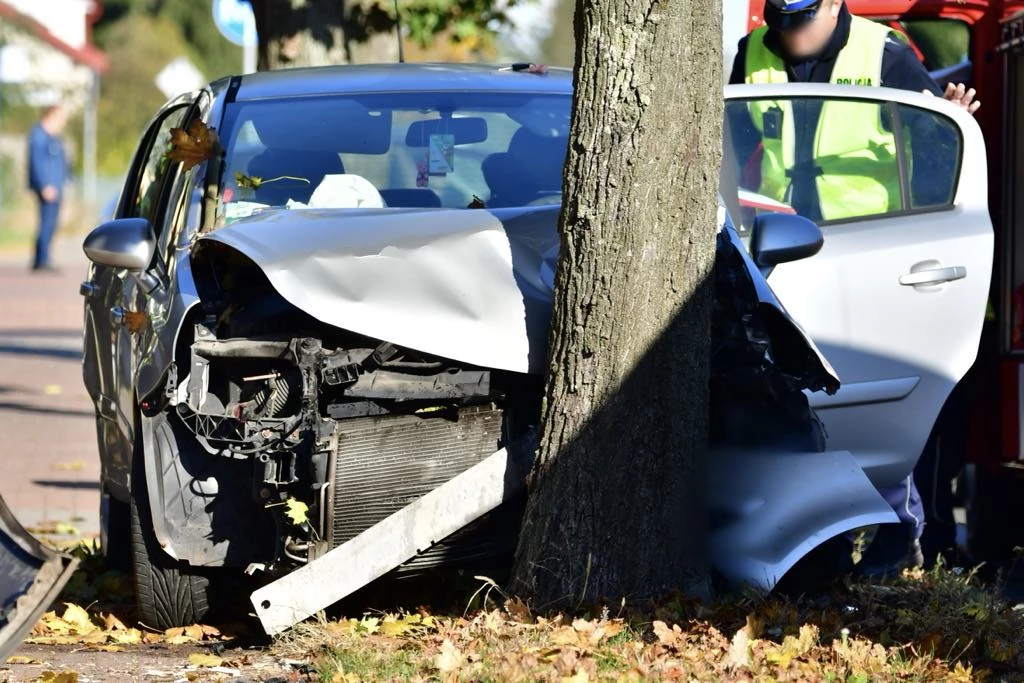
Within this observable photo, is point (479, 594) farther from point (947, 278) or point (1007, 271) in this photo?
point (1007, 271)

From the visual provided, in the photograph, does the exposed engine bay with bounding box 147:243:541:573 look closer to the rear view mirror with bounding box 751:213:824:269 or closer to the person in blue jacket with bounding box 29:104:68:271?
the rear view mirror with bounding box 751:213:824:269

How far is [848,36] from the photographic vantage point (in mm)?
6531

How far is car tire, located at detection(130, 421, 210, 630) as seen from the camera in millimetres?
4938

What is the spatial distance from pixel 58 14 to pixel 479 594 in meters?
47.1

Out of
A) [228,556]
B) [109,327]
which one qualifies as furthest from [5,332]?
[228,556]

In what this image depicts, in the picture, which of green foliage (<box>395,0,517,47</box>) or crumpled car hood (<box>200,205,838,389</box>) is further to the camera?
green foliage (<box>395,0,517,47</box>)

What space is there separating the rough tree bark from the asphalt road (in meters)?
2.73

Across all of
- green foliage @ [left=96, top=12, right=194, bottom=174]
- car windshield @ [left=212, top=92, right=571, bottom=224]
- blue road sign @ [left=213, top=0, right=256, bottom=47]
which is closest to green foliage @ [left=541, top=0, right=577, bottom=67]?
green foliage @ [left=96, top=12, right=194, bottom=174]

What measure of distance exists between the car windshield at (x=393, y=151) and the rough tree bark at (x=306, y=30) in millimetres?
4076

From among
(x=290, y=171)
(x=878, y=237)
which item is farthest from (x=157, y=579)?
(x=878, y=237)

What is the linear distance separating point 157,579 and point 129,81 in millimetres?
55162

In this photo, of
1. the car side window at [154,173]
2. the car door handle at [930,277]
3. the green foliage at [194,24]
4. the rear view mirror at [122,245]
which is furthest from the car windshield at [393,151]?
the green foliage at [194,24]

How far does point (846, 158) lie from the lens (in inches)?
239

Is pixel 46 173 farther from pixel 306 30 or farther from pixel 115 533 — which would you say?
pixel 115 533
